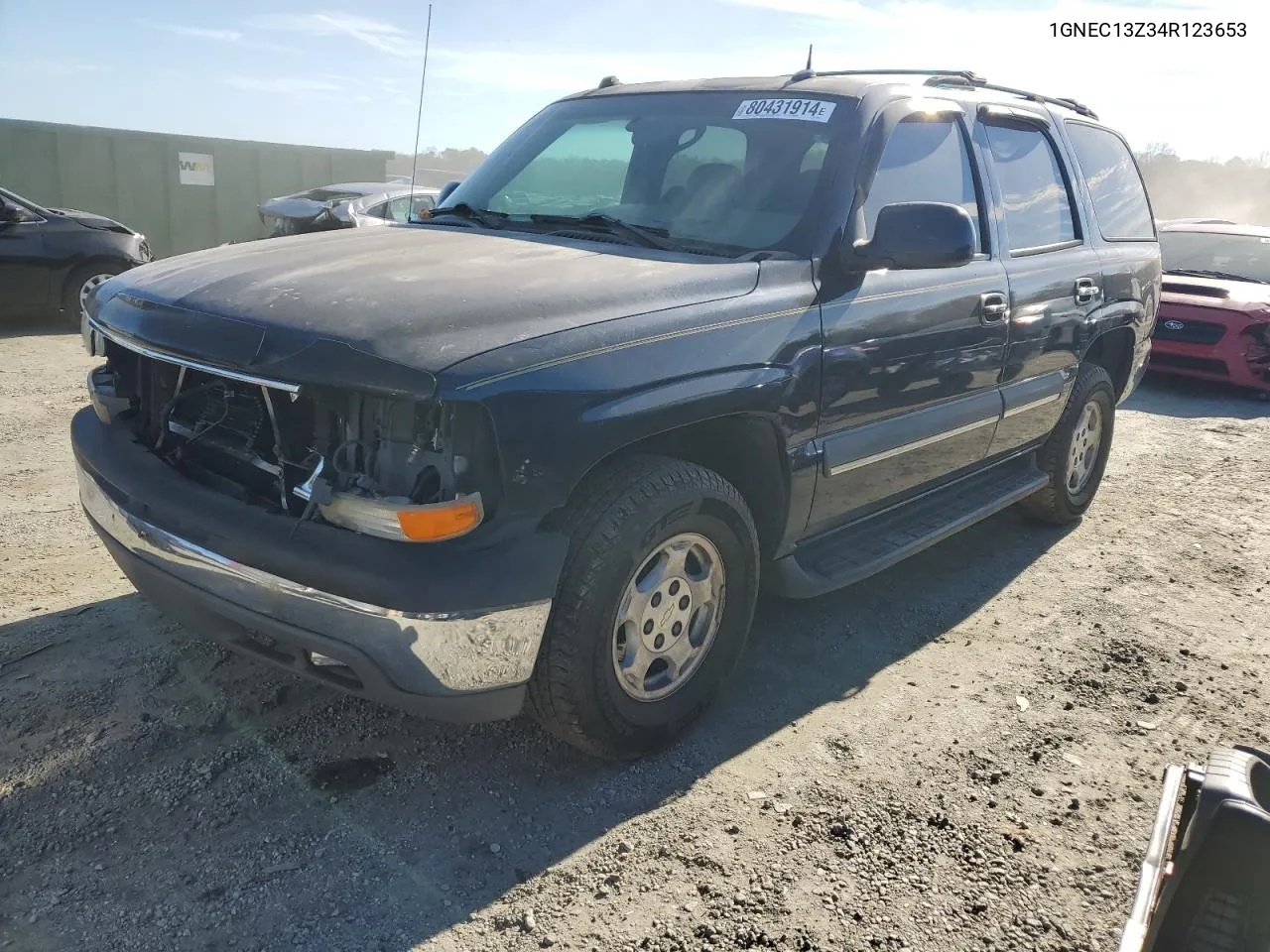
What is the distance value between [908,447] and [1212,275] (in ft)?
28.3

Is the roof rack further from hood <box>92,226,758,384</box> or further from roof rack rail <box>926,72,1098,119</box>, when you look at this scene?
→ hood <box>92,226,758,384</box>

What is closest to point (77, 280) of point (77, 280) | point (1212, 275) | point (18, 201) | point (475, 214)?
point (77, 280)

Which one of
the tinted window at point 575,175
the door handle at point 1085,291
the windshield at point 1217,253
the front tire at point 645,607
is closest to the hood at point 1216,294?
the windshield at point 1217,253

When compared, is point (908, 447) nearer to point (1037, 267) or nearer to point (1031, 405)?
point (1031, 405)

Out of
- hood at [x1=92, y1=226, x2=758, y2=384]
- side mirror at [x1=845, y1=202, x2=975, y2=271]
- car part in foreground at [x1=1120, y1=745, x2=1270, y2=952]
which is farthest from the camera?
side mirror at [x1=845, y1=202, x2=975, y2=271]

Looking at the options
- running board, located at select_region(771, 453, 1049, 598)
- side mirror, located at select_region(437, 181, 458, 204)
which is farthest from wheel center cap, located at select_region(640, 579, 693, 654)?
side mirror, located at select_region(437, 181, 458, 204)

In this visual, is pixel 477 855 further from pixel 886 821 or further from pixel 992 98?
pixel 992 98

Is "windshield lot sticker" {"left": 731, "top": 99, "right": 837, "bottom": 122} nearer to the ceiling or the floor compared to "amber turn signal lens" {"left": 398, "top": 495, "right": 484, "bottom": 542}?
nearer to the ceiling

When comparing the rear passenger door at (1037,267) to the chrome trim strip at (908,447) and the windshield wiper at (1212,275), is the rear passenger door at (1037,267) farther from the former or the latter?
the windshield wiper at (1212,275)

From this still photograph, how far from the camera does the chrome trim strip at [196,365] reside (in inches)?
92.7

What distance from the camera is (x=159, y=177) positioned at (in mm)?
14703

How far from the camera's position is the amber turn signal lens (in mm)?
2244

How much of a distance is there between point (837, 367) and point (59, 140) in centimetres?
1461

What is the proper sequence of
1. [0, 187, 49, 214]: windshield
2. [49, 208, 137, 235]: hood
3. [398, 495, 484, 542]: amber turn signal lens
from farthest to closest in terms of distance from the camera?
[49, 208, 137, 235]: hood
[0, 187, 49, 214]: windshield
[398, 495, 484, 542]: amber turn signal lens
